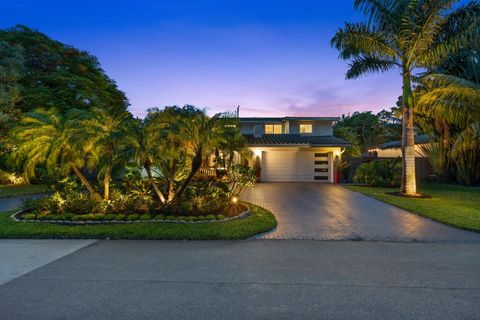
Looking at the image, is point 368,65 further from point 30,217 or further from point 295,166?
point 30,217

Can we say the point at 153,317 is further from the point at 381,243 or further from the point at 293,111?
the point at 293,111

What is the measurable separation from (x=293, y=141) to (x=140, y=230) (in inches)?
557

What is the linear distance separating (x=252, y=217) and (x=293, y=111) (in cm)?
2649

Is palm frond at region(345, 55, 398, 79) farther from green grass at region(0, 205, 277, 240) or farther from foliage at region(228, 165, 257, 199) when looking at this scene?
green grass at region(0, 205, 277, 240)

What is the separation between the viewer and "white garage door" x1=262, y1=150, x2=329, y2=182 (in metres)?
19.1

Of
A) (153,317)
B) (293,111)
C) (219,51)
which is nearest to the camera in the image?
(153,317)

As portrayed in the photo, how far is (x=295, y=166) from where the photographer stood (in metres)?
19.3

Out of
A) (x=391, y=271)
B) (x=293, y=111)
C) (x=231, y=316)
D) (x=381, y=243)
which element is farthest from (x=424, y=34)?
(x=293, y=111)

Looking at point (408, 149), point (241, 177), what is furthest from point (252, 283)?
point (408, 149)

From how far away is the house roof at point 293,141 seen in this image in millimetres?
17844

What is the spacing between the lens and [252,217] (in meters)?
7.45

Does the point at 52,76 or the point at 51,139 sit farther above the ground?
the point at 52,76

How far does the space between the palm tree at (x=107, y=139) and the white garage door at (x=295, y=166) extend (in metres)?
12.3

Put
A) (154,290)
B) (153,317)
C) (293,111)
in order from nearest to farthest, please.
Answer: (153,317) → (154,290) → (293,111)
